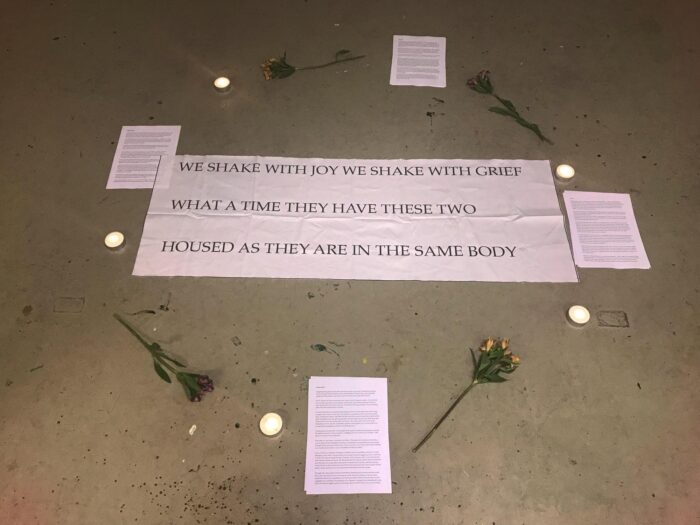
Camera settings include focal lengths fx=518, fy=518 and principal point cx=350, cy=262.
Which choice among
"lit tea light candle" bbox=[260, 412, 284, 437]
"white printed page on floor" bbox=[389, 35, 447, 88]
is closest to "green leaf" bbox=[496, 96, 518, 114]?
"white printed page on floor" bbox=[389, 35, 447, 88]

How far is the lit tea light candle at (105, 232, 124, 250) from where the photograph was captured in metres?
1.67

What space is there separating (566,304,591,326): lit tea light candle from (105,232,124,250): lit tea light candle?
1.43 metres

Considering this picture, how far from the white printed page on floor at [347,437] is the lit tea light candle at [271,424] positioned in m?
0.08

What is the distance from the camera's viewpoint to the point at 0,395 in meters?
1.47

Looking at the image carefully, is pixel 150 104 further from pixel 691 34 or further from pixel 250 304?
pixel 691 34

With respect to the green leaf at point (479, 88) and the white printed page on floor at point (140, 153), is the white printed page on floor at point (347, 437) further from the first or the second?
the green leaf at point (479, 88)

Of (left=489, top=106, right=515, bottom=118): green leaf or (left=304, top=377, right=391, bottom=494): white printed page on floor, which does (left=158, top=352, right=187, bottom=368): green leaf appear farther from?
(left=489, top=106, right=515, bottom=118): green leaf

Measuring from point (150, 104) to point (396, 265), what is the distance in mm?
1174

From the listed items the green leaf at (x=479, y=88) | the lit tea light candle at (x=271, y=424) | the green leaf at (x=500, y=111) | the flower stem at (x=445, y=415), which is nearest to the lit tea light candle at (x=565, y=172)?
the green leaf at (x=500, y=111)

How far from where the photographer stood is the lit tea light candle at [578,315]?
1552 mm

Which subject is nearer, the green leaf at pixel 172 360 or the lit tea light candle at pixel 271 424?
the lit tea light candle at pixel 271 424

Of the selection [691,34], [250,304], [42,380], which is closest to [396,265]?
[250,304]

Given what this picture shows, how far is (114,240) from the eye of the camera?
1680 mm

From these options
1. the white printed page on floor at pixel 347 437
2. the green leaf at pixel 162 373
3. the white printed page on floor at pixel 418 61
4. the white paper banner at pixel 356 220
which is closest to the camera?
the white printed page on floor at pixel 347 437
